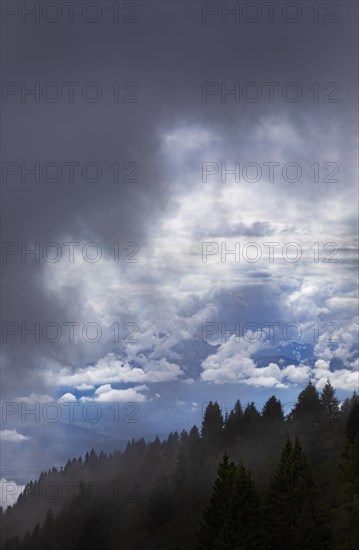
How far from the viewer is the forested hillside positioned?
7025 centimetres

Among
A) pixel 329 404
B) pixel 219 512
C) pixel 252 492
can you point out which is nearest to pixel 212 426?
pixel 329 404

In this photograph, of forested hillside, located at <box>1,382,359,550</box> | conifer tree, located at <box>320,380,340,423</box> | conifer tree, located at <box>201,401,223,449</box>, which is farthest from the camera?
conifer tree, located at <box>201,401,223,449</box>

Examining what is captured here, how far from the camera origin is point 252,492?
72.8m

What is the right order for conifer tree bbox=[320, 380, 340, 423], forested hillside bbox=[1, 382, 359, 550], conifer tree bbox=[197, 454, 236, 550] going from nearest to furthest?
forested hillside bbox=[1, 382, 359, 550] < conifer tree bbox=[197, 454, 236, 550] < conifer tree bbox=[320, 380, 340, 423]

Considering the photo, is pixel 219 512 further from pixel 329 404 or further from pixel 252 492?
pixel 329 404

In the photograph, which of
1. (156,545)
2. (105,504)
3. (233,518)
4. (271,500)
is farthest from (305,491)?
(105,504)

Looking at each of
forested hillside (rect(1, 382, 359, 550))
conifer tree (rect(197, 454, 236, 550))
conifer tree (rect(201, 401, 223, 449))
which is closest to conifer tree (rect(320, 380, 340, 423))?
forested hillside (rect(1, 382, 359, 550))

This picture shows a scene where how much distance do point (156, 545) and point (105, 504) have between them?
5740cm

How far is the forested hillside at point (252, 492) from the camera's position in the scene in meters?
70.2

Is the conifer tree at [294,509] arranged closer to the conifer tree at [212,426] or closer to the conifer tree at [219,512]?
the conifer tree at [219,512]

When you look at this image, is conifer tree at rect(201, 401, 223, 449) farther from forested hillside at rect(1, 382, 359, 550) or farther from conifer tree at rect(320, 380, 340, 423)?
conifer tree at rect(320, 380, 340, 423)

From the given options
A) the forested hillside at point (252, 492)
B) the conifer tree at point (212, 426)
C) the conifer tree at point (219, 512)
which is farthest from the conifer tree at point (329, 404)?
the conifer tree at point (219, 512)

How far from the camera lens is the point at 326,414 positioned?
15888 cm

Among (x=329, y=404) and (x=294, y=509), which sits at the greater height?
(x=329, y=404)
